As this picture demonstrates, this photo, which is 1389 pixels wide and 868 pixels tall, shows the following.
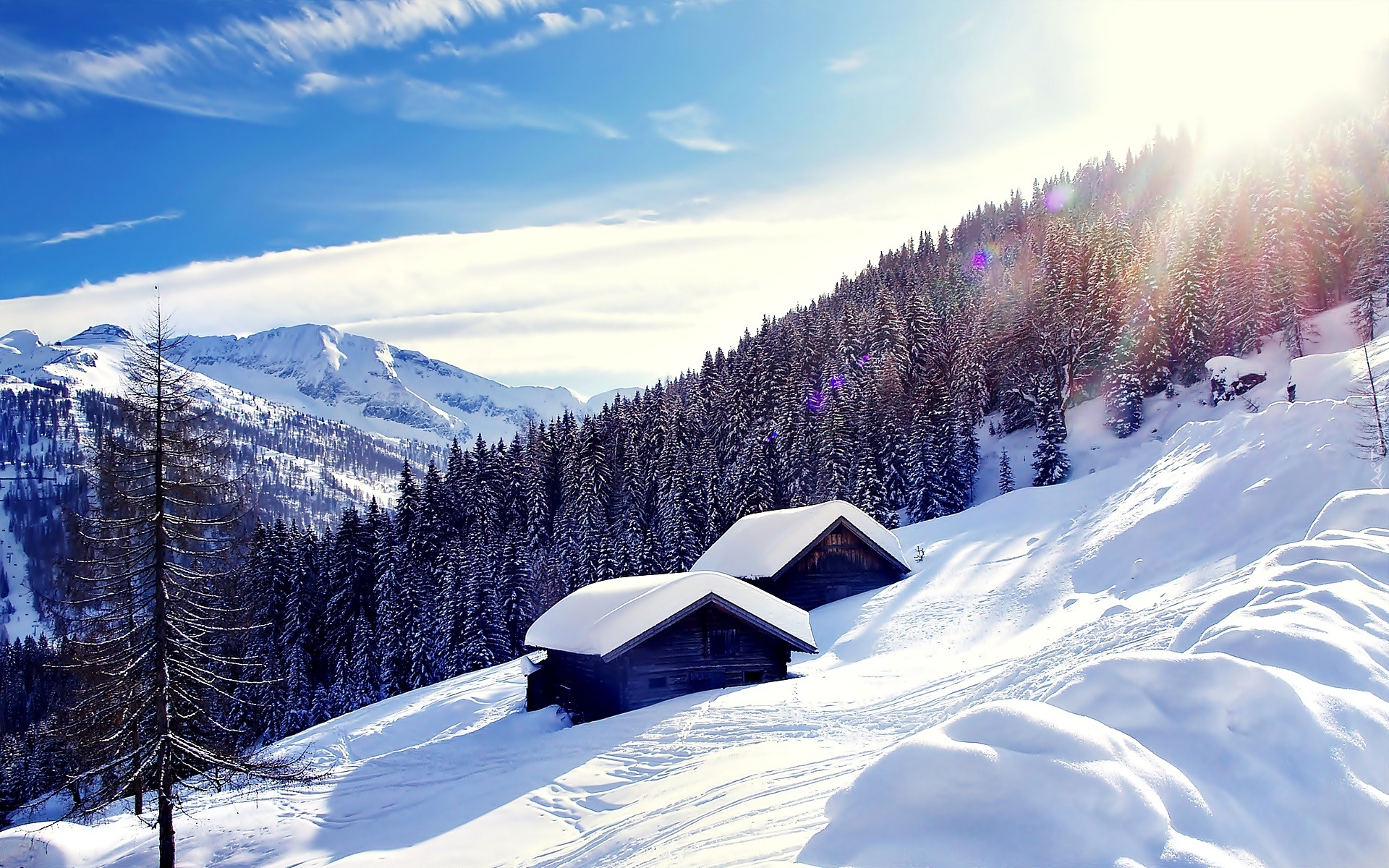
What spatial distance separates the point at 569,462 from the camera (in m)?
67.7

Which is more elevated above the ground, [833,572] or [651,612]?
[651,612]

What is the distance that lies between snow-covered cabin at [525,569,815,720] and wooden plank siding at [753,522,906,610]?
7.33 m

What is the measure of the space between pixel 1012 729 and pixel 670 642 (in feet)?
57.8

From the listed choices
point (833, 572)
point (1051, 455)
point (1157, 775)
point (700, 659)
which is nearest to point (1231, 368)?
point (1051, 455)

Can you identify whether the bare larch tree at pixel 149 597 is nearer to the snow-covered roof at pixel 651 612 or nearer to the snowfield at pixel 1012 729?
the snowfield at pixel 1012 729

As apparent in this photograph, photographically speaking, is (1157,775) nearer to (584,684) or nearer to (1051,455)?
(584,684)

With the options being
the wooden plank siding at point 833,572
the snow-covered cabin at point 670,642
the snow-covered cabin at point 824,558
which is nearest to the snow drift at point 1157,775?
the snow-covered cabin at point 670,642

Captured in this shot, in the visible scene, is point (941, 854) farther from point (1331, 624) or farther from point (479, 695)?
point (479, 695)

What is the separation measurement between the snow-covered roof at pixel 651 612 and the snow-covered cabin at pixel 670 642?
30 mm

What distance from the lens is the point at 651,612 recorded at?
2212 centimetres

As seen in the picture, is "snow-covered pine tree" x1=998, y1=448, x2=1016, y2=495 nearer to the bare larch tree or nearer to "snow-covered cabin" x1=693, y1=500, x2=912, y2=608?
"snow-covered cabin" x1=693, y1=500, x2=912, y2=608

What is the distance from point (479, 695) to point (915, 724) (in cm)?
2048

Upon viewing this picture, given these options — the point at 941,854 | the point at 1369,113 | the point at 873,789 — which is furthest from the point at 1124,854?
the point at 1369,113

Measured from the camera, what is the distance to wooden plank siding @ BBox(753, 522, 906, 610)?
105ft
